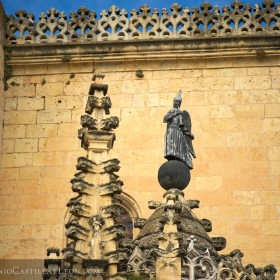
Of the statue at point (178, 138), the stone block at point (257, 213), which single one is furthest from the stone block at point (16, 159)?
the statue at point (178, 138)

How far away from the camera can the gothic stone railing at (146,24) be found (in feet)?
58.3

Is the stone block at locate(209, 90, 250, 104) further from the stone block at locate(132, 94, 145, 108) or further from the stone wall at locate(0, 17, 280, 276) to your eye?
the stone block at locate(132, 94, 145, 108)

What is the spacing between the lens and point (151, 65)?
17.8 meters

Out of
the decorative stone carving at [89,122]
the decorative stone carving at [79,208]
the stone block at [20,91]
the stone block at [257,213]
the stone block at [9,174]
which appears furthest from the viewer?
the stone block at [20,91]

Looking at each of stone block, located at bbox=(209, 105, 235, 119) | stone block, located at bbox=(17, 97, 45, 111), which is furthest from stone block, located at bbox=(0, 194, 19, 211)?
stone block, located at bbox=(209, 105, 235, 119)

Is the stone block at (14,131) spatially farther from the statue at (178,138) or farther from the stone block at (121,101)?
the statue at (178,138)

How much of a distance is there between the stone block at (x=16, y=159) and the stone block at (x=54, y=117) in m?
0.56

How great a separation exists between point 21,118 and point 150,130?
1.89m

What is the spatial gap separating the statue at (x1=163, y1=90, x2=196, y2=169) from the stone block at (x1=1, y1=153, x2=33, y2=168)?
466 centimetres

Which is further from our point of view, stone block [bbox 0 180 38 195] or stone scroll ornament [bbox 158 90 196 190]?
stone block [bbox 0 180 38 195]

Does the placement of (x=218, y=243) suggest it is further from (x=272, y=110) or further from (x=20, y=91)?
(x=20, y=91)

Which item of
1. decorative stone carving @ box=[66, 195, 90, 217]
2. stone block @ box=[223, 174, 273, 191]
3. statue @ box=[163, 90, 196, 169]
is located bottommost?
decorative stone carving @ box=[66, 195, 90, 217]

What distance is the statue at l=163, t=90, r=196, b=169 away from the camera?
1216 cm

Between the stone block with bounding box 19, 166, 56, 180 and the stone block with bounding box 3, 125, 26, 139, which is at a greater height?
the stone block with bounding box 3, 125, 26, 139
